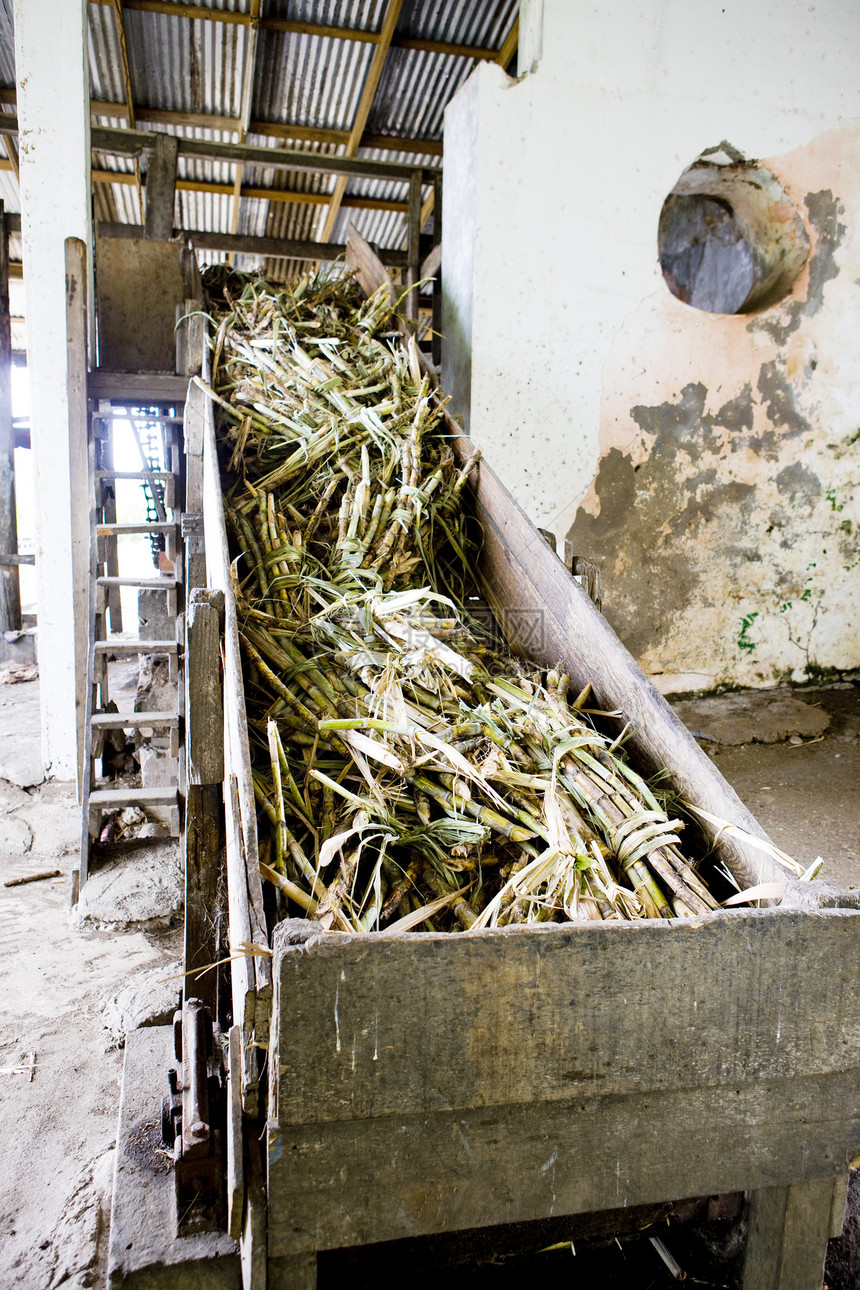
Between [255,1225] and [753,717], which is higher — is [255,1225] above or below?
below

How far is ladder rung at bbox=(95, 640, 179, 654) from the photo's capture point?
3.79 m

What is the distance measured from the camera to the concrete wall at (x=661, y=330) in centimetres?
444

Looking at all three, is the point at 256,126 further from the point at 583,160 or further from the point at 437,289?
the point at 583,160

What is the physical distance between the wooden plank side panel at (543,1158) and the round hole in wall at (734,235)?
186 inches

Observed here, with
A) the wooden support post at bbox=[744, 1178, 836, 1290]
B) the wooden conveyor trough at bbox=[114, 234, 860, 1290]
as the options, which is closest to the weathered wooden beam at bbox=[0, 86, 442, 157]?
the wooden conveyor trough at bbox=[114, 234, 860, 1290]

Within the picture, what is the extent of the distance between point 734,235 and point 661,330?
1.36m

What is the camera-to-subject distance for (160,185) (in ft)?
17.4

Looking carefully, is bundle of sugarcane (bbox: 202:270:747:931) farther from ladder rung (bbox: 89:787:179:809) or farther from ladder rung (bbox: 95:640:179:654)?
ladder rung (bbox: 89:787:179:809)

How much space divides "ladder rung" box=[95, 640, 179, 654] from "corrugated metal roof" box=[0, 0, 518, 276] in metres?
4.00

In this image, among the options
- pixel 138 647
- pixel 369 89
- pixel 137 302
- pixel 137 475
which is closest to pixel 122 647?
pixel 138 647

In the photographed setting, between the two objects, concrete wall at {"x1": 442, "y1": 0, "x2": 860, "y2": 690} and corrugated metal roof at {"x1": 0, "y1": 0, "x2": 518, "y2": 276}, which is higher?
corrugated metal roof at {"x1": 0, "y1": 0, "x2": 518, "y2": 276}

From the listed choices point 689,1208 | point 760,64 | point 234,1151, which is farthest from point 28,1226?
point 760,64

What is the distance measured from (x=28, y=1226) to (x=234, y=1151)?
1.18 m

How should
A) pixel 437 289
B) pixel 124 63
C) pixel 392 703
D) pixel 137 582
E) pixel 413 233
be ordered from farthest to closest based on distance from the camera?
1. pixel 124 63
2. pixel 413 233
3. pixel 437 289
4. pixel 137 582
5. pixel 392 703
